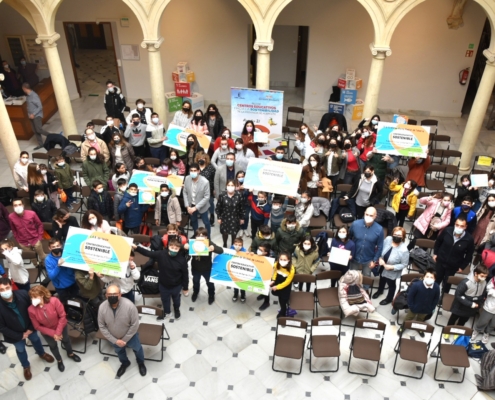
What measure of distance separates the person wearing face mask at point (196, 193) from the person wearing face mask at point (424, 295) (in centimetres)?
431

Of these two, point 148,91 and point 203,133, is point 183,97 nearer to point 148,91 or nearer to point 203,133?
point 148,91

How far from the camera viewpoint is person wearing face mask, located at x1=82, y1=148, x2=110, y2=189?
10.1 metres

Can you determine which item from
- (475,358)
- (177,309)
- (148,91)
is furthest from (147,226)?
(148,91)

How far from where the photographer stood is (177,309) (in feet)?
27.5

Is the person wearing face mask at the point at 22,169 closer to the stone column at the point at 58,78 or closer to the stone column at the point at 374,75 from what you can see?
the stone column at the point at 58,78

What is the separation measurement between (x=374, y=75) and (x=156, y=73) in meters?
6.29

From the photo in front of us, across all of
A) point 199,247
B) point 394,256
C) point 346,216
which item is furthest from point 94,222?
point 394,256

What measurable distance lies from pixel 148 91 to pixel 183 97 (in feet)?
5.41

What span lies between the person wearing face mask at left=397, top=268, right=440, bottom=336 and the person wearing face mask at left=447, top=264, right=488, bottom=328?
0.38m

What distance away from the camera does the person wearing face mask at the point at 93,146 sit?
1059 cm

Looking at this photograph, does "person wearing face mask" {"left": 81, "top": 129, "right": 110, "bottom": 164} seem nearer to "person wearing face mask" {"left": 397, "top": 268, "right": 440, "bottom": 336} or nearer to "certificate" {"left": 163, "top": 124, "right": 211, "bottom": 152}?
"certificate" {"left": 163, "top": 124, "right": 211, "bottom": 152}

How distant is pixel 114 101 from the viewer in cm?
1327

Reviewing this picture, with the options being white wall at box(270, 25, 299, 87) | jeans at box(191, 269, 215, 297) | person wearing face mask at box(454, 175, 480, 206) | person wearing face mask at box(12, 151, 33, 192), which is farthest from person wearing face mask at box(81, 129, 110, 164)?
white wall at box(270, 25, 299, 87)

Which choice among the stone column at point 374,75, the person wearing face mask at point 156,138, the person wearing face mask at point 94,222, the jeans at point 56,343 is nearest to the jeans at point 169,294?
the person wearing face mask at point 94,222
